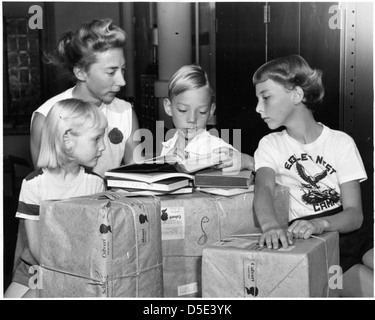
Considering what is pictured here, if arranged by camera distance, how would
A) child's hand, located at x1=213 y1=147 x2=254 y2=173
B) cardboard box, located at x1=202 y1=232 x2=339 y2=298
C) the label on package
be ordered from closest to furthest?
cardboard box, located at x1=202 y1=232 x2=339 y2=298
the label on package
child's hand, located at x1=213 y1=147 x2=254 y2=173

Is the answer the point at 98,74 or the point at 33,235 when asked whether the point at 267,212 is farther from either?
the point at 98,74

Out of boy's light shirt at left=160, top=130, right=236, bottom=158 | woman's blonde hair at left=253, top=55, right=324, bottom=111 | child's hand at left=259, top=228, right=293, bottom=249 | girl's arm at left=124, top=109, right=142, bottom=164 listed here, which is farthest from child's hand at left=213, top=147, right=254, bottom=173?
child's hand at left=259, top=228, right=293, bottom=249

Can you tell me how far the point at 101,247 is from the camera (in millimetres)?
1754

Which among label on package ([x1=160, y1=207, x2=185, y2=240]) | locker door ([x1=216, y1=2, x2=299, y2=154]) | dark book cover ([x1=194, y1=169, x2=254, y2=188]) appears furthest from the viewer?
locker door ([x1=216, y1=2, x2=299, y2=154])

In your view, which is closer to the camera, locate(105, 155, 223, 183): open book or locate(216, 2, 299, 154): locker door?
locate(105, 155, 223, 183): open book

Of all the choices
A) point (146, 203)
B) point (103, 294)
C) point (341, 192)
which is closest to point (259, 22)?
point (341, 192)

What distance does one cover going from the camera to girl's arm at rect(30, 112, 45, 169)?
238cm

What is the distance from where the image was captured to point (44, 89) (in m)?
3.15

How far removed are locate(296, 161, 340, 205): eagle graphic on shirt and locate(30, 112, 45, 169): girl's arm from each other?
101 centimetres

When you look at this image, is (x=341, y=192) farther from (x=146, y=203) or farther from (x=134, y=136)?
(x=134, y=136)

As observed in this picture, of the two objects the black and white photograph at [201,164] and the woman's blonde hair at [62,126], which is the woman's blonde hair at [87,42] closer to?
the black and white photograph at [201,164]

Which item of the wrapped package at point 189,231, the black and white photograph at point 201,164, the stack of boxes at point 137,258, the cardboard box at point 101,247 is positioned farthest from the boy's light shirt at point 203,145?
the cardboard box at point 101,247

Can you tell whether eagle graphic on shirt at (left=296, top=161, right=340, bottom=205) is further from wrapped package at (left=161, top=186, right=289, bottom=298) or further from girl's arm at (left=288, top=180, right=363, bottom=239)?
wrapped package at (left=161, top=186, right=289, bottom=298)
